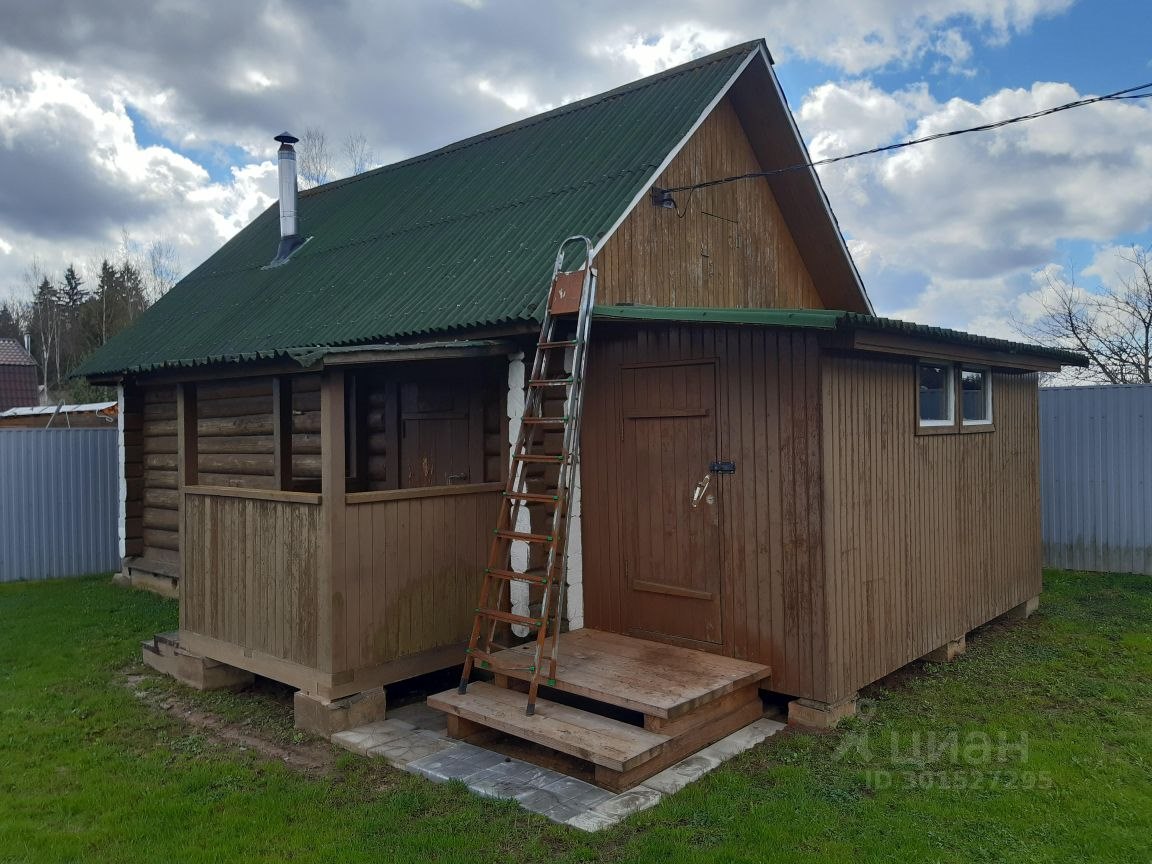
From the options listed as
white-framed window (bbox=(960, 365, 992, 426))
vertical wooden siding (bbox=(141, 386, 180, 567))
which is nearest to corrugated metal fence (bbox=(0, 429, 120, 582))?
vertical wooden siding (bbox=(141, 386, 180, 567))

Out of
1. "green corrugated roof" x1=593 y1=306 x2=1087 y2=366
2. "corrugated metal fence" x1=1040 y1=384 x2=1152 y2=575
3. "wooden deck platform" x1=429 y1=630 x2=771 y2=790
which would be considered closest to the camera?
"wooden deck platform" x1=429 y1=630 x2=771 y2=790

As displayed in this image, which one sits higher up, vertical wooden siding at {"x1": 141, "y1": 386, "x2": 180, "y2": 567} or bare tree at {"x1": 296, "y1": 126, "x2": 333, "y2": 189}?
bare tree at {"x1": 296, "y1": 126, "x2": 333, "y2": 189}

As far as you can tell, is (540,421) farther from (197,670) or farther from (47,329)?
(47,329)

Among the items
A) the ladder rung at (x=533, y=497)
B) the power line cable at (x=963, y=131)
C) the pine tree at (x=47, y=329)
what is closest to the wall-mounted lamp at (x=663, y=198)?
the power line cable at (x=963, y=131)

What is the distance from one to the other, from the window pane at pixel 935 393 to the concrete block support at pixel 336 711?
14.8 ft

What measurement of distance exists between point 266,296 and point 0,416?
14575mm

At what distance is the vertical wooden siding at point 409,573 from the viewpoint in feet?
17.5

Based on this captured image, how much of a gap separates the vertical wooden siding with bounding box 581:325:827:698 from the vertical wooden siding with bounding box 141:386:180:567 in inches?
278

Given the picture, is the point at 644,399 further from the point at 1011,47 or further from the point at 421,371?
the point at 1011,47

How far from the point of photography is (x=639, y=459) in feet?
20.0

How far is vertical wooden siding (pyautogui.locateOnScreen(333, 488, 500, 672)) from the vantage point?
5324 mm

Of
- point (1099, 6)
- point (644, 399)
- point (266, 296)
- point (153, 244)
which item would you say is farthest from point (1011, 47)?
point (153, 244)

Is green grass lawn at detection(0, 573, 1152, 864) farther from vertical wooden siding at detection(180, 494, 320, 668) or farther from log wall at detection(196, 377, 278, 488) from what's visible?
log wall at detection(196, 377, 278, 488)
